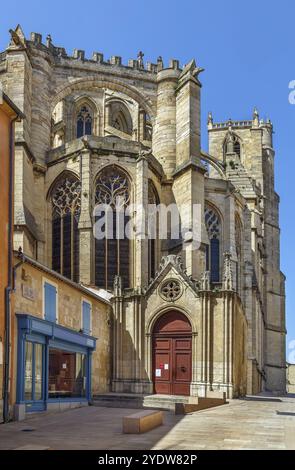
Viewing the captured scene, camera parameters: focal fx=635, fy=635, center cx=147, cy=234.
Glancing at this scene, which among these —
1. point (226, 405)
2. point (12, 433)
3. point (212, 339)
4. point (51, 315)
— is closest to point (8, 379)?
point (12, 433)

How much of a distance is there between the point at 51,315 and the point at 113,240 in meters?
12.5

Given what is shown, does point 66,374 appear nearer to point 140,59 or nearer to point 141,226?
point 141,226

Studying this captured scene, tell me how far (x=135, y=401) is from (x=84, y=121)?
75.2 ft

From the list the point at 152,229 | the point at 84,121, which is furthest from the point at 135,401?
the point at 84,121

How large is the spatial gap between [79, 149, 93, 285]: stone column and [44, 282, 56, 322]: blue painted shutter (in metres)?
10.5

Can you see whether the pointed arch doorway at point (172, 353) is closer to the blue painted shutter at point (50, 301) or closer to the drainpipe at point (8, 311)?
the blue painted shutter at point (50, 301)

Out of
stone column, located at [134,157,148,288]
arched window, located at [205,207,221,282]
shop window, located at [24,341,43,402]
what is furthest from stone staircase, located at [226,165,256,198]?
shop window, located at [24,341,43,402]

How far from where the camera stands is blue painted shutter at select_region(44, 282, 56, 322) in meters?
18.4

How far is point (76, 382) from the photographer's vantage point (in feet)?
65.5

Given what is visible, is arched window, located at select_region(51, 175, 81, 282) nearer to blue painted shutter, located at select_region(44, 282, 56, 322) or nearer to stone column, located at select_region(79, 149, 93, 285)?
stone column, located at select_region(79, 149, 93, 285)

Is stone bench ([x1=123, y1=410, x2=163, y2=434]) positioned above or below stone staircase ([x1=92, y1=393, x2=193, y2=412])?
above

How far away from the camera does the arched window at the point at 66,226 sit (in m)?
31.0

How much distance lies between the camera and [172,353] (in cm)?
2608

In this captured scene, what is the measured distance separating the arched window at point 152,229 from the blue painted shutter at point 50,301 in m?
13.3
